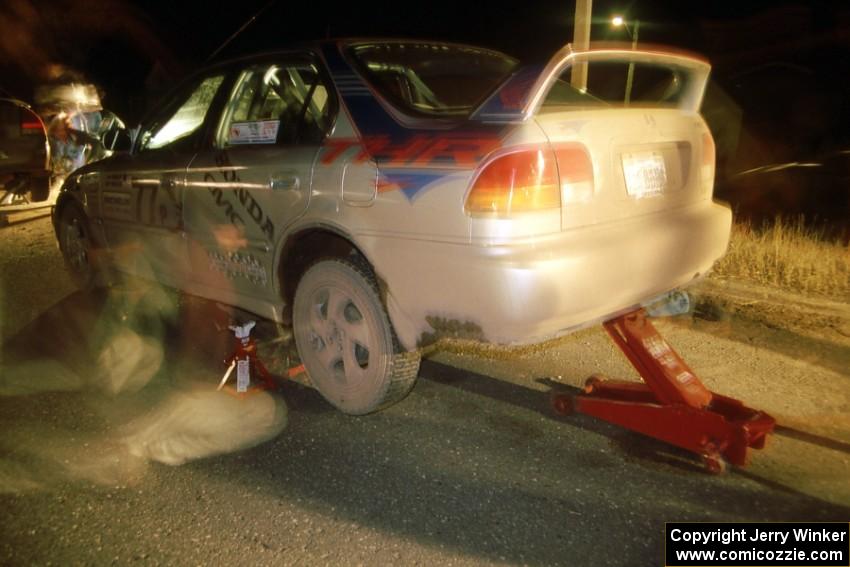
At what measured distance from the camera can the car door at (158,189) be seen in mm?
3844

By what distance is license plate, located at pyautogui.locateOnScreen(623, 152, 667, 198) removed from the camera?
2.67 metres

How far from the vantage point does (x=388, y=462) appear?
2799mm

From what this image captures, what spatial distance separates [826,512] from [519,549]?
1160 millimetres

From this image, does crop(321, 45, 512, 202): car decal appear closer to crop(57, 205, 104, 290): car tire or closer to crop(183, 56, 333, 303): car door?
crop(183, 56, 333, 303): car door

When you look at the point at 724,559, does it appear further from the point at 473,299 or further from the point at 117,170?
the point at 117,170

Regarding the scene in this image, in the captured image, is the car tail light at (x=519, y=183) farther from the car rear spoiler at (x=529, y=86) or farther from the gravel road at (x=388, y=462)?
the gravel road at (x=388, y=462)

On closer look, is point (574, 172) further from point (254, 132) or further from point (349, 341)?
point (254, 132)

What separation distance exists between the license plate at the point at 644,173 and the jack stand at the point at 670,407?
0.55 metres

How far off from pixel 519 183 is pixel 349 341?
1.20 metres

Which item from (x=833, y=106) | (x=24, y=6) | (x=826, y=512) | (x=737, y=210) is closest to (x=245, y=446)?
(x=826, y=512)

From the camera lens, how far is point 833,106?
1605 cm

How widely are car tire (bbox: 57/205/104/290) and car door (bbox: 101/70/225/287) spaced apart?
0.39m

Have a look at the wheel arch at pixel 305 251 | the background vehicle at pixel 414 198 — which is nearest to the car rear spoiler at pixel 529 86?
the background vehicle at pixel 414 198

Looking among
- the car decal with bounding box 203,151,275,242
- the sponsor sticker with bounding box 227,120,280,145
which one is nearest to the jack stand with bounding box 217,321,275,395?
the car decal with bounding box 203,151,275,242
